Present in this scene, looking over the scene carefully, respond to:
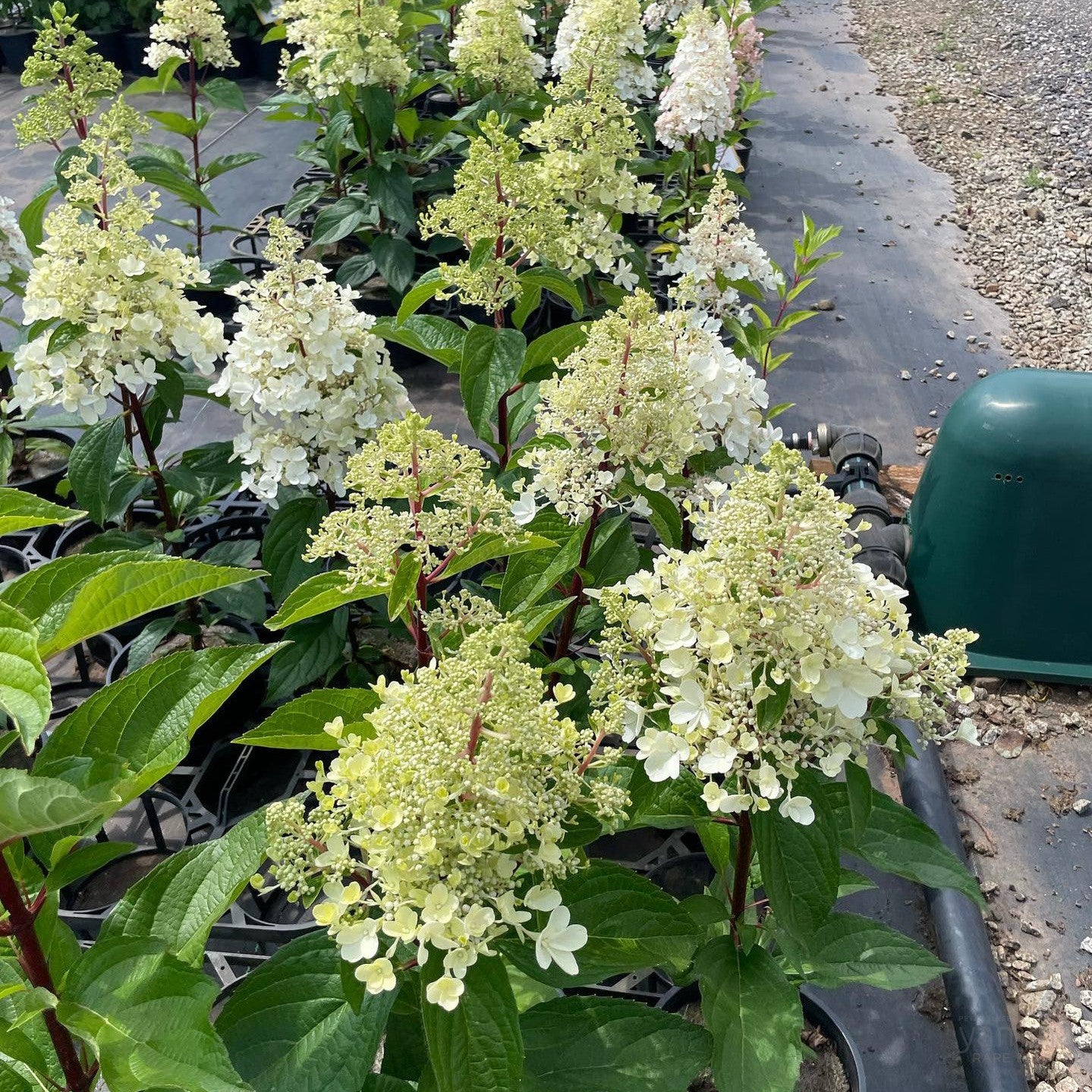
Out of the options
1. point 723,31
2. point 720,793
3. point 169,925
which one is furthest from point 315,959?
point 723,31

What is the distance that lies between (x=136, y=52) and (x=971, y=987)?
8.53 m

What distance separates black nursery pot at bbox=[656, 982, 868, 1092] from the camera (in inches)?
59.4

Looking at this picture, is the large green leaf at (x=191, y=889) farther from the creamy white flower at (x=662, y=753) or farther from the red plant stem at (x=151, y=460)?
the red plant stem at (x=151, y=460)

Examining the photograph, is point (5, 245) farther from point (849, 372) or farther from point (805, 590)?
point (849, 372)

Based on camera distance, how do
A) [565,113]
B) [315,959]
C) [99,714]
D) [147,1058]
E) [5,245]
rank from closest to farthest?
1. [147,1058]
2. [99,714]
3. [315,959]
4. [565,113]
5. [5,245]

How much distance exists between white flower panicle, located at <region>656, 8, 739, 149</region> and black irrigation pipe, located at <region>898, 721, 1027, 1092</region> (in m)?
2.15

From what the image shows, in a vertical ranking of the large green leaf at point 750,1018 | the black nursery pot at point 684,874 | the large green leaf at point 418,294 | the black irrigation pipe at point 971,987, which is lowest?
the black irrigation pipe at point 971,987

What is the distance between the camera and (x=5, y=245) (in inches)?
93.5

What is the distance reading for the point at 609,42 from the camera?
8.70ft

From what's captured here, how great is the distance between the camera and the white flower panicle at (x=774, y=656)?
0.98m

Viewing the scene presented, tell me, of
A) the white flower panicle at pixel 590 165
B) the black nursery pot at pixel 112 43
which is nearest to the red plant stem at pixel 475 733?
the white flower panicle at pixel 590 165

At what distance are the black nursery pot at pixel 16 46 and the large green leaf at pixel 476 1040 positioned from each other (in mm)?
8073

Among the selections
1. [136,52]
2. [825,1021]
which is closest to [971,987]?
[825,1021]

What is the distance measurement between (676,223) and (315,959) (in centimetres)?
286
